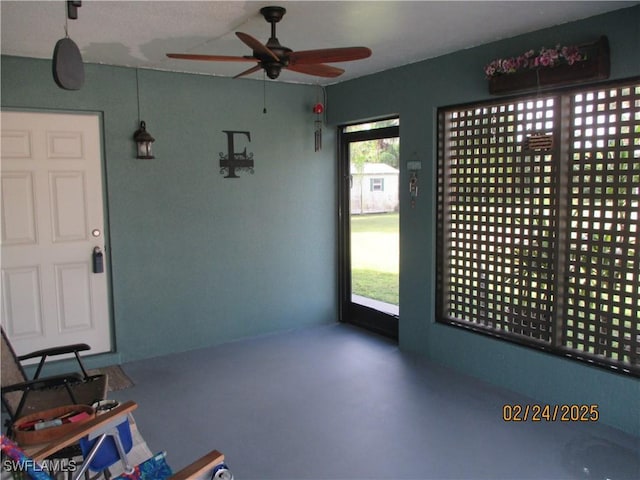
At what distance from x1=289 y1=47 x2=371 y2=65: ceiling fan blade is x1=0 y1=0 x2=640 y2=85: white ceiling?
298mm

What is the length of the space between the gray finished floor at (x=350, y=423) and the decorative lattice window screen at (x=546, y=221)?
1.86 ft

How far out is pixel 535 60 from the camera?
10.8 feet

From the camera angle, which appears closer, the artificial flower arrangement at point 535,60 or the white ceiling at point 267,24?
the white ceiling at point 267,24

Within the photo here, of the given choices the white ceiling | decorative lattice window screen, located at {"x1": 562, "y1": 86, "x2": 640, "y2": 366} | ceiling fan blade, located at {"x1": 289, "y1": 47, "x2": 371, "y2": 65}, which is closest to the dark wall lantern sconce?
the white ceiling

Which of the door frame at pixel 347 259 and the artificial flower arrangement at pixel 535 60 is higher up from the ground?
the artificial flower arrangement at pixel 535 60

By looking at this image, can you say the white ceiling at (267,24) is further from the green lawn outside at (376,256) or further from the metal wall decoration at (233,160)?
the green lawn outside at (376,256)

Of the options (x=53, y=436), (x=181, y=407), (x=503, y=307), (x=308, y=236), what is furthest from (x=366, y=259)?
(x=53, y=436)

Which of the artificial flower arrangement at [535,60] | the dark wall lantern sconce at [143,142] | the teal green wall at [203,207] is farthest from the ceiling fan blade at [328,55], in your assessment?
A: the teal green wall at [203,207]

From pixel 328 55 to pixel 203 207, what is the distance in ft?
7.67

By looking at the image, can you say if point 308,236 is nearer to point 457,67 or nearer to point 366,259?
point 366,259

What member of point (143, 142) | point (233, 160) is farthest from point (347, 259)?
point (143, 142)

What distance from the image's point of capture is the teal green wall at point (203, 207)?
425 cm

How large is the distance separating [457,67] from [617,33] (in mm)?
1132
